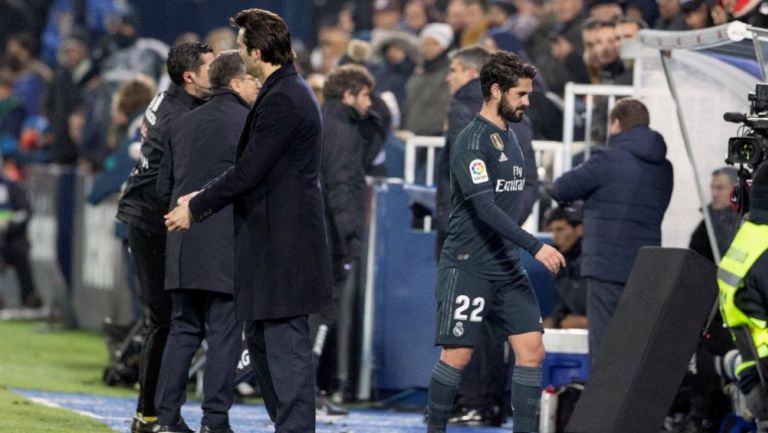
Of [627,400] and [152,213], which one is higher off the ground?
[152,213]

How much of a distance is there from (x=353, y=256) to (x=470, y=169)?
3.26m

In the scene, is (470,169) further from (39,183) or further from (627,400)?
(39,183)

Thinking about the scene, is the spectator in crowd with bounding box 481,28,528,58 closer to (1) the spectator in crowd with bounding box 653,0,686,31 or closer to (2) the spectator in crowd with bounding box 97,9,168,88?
(1) the spectator in crowd with bounding box 653,0,686,31

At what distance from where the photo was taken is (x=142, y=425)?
389 inches

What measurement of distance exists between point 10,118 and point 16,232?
10.00 ft

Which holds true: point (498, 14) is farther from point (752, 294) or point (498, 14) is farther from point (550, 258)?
point (752, 294)

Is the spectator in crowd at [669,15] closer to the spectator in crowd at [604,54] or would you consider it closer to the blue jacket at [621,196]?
the spectator in crowd at [604,54]

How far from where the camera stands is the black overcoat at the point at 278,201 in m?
8.23

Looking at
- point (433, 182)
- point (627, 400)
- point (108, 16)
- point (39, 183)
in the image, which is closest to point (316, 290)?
point (627, 400)

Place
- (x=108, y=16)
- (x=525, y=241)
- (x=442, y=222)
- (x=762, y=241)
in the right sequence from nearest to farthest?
(x=762, y=241) → (x=525, y=241) → (x=442, y=222) → (x=108, y=16)

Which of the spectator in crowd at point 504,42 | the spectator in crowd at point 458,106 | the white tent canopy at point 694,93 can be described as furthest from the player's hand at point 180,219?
the spectator in crowd at point 504,42

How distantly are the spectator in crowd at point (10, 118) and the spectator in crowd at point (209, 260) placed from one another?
493 inches

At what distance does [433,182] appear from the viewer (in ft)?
42.4

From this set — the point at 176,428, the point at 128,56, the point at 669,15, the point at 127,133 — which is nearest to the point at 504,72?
the point at 176,428
